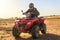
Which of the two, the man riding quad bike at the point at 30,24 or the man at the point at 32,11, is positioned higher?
the man at the point at 32,11

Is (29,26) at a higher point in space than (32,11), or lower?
lower

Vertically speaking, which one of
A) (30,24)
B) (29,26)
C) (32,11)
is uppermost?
(32,11)

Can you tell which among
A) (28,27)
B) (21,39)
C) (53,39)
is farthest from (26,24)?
(53,39)

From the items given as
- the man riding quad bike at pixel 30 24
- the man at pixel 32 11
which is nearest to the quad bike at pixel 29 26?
the man riding quad bike at pixel 30 24

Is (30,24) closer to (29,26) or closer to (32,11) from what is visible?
(29,26)

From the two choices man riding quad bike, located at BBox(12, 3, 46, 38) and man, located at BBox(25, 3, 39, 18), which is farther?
man, located at BBox(25, 3, 39, 18)

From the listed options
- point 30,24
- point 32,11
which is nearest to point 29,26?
point 30,24

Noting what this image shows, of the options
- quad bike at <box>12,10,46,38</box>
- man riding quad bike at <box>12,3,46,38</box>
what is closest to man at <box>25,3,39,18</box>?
man riding quad bike at <box>12,3,46,38</box>

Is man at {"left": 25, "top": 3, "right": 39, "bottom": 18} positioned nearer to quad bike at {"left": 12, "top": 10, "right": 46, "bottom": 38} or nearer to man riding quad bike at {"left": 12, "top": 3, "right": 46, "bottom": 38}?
man riding quad bike at {"left": 12, "top": 3, "right": 46, "bottom": 38}

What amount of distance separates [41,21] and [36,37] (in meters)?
1.44

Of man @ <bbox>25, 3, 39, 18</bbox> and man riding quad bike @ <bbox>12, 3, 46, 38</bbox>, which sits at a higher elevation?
man @ <bbox>25, 3, 39, 18</bbox>

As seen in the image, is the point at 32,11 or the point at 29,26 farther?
the point at 32,11

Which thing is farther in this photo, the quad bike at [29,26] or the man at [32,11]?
the man at [32,11]

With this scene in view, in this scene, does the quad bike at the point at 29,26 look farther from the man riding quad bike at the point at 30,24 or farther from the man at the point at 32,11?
the man at the point at 32,11
